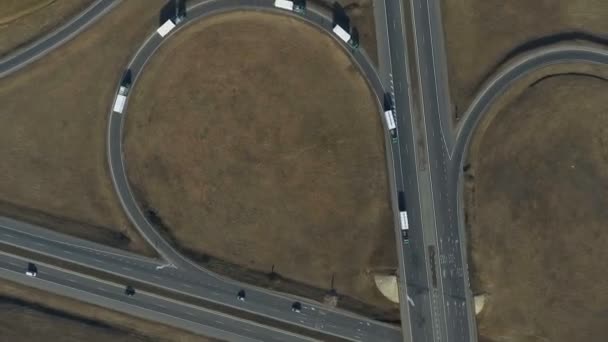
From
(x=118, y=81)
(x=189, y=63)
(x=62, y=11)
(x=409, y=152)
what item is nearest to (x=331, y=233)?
(x=409, y=152)

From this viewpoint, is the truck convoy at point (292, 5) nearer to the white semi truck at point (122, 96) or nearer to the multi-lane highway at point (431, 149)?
the multi-lane highway at point (431, 149)

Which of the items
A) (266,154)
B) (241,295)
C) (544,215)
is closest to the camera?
(544,215)

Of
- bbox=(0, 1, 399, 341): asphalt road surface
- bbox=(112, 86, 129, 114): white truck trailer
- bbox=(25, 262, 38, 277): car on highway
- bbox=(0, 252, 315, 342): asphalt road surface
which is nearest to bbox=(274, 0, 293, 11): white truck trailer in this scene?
bbox=(0, 1, 399, 341): asphalt road surface

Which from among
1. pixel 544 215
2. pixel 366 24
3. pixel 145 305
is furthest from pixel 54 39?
pixel 544 215

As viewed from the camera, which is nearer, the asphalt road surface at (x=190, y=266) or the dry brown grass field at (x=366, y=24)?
the asphalt road surface at (x=190, y=266)

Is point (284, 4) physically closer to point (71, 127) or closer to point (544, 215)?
point (71, 127)

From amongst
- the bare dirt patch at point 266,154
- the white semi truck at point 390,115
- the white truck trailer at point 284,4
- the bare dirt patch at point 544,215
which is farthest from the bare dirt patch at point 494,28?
the white truck trailer at point 284,4

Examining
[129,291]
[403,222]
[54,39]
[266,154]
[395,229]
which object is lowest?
[129,291]
